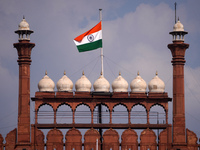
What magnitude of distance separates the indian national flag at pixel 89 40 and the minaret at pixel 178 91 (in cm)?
740

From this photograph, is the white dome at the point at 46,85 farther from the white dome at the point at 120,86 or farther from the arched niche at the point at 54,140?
the white dome at the point at 120,86

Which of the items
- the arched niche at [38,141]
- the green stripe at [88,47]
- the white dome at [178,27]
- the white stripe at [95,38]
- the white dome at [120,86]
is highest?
the white dome at [178,27]

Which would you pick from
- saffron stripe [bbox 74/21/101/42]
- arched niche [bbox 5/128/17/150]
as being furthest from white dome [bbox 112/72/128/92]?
arched niche [bbox 5/128/17/150]

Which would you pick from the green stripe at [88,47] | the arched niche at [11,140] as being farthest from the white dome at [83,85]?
the arched niche at [11,140]

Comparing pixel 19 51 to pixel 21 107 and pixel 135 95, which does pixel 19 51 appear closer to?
pixel 21 107

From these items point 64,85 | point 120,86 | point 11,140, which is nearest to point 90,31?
point 64,85

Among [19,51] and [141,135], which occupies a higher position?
[19,51]

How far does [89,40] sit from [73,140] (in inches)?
412

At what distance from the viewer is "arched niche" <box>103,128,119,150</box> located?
3568 inches

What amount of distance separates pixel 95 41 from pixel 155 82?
7490 millimetres

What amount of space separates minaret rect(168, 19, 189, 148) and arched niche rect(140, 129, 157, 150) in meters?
2.16

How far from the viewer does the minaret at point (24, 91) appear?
89938 mm

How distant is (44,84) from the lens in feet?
300

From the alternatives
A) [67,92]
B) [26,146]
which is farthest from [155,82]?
[26,146]
